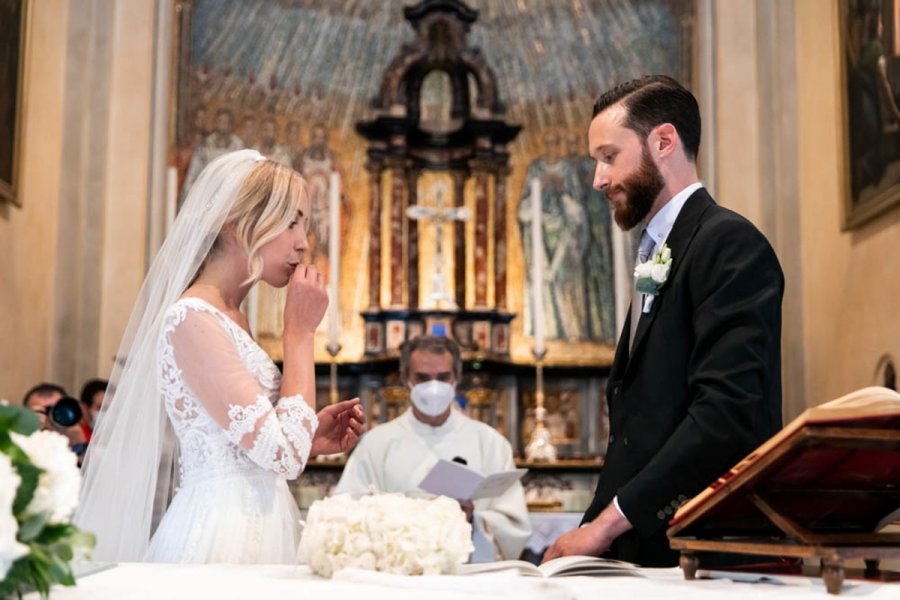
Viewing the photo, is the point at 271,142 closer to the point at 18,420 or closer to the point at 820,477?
the point at 820,477

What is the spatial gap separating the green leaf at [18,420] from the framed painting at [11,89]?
5865mm

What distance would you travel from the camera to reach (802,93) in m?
8.30

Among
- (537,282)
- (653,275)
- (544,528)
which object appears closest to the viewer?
(653,275)

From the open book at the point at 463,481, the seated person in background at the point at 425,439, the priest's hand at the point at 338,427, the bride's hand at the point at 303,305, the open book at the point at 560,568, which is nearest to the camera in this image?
the open book at the point at 560,568

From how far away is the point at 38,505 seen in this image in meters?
1.55

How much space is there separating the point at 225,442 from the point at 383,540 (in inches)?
44.8

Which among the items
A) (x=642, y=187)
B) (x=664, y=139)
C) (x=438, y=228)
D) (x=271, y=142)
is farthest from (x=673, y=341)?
(x=271, y=142)

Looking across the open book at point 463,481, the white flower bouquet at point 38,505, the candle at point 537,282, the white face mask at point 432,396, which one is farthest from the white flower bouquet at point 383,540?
the candle at point 537,282

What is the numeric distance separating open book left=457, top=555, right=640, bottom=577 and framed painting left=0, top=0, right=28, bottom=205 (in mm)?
5716

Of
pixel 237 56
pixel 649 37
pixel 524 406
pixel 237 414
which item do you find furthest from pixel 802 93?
pixel 237 414

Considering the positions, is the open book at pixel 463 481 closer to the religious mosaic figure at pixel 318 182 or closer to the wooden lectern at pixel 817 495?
the wooden lectern at pixel 817 495

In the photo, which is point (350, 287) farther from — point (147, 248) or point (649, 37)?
point (649, 37)

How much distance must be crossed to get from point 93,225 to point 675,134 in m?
6.45

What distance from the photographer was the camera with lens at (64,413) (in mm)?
5895
